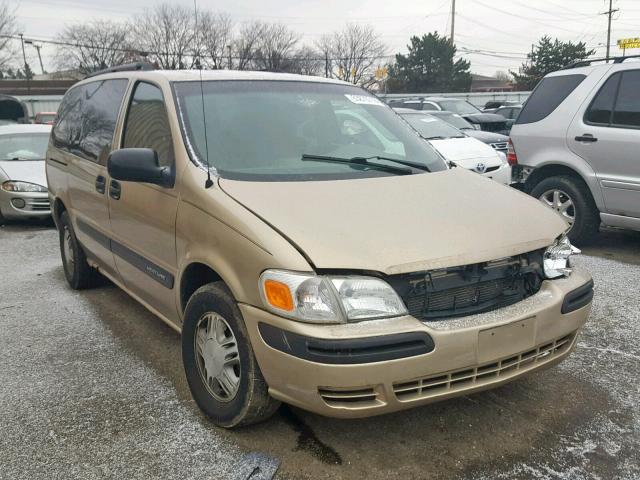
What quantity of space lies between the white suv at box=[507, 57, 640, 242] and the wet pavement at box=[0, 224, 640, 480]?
207 cm

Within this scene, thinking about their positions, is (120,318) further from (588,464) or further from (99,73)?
(588,464)

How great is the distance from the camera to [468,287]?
8.22 feet

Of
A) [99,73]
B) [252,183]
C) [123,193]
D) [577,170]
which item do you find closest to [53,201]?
[99,73]

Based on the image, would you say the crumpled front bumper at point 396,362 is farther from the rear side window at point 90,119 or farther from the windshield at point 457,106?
the windshield at point 457,106

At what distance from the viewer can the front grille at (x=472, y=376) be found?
2365 millimetres

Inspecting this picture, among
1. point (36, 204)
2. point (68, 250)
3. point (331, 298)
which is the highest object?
point (331, 298)

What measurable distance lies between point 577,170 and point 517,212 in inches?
136

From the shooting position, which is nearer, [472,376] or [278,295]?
[278,295]

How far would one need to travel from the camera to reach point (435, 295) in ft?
7.98

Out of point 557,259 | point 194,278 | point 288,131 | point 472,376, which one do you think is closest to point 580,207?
point 557,259

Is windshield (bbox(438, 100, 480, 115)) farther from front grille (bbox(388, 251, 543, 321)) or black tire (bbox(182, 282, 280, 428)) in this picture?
black tire (bbox(182, 282, 280, 428))

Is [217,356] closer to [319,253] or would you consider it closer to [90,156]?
[319,253]

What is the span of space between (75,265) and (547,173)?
4892 mm

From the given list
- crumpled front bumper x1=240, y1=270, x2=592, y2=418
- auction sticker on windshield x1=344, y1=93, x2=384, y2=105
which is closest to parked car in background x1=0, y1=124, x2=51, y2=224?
auction sticker on windshield x1=344, y1=93, x2=384, y2=105
